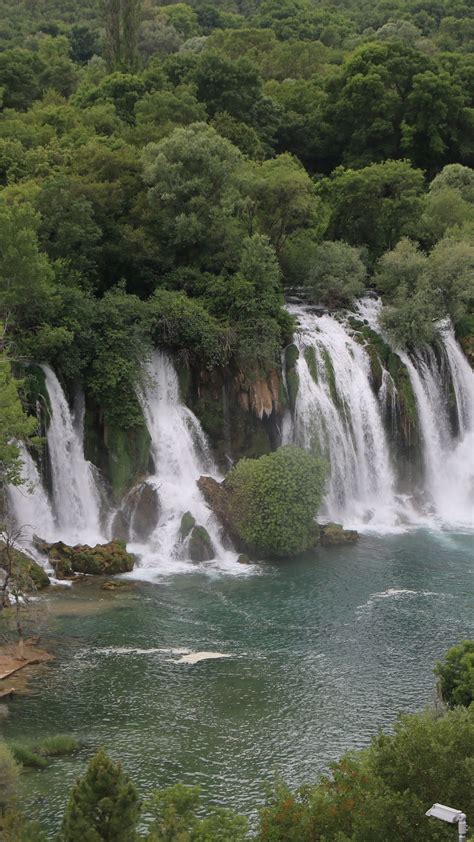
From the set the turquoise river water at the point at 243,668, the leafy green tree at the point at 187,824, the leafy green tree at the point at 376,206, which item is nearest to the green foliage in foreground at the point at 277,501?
the turquoise river water at the point at 243,668

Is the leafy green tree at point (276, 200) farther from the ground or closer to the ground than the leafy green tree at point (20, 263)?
farther from the ground

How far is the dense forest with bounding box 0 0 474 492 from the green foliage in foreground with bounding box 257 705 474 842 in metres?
18.8

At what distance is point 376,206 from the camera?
196 ft

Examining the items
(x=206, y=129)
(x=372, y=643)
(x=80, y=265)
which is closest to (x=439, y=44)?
(x=206, y=129)

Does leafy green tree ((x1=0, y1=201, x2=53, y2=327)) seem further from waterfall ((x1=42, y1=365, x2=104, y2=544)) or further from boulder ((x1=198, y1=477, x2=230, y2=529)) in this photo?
boulder ((x1=198, y1=477, x2=230, y2=529))

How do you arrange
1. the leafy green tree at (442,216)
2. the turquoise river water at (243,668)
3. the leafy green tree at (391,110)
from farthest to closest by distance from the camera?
the leafy green tree at (391,110)
the leafy green tree at (442,216)
the turquoise river water at (243,668)

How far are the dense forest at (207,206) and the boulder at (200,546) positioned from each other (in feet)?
17.5

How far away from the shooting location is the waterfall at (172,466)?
4025 centimetres

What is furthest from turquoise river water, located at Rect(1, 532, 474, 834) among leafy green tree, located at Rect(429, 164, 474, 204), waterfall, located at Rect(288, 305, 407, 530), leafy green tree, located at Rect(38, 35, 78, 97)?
leafy green tree, located at Rect(38, 35, 78, 97)

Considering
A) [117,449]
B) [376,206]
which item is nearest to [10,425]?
[117,449]

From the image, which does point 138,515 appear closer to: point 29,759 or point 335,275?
point 29,759

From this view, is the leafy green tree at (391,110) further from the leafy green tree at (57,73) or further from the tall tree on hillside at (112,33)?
the leafy green tree at (57,73)

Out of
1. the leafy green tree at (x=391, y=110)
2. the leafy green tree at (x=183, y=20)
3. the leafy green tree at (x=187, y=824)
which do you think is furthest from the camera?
the leafy green tree at (x=183, y=20)

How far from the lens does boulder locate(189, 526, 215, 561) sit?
40062 millimetres
